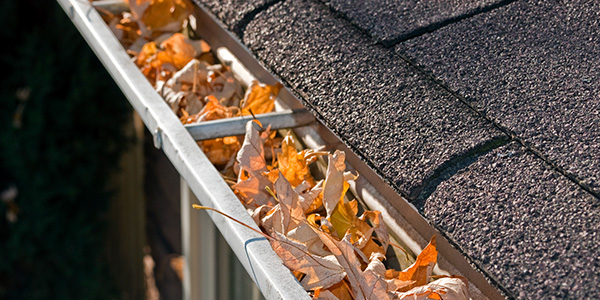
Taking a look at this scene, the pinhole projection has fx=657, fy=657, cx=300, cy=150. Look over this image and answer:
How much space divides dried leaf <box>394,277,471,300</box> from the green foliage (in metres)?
3.41

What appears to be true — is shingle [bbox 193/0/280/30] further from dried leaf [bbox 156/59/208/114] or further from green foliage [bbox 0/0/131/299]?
green foliage [bbox 0/0/131/299]

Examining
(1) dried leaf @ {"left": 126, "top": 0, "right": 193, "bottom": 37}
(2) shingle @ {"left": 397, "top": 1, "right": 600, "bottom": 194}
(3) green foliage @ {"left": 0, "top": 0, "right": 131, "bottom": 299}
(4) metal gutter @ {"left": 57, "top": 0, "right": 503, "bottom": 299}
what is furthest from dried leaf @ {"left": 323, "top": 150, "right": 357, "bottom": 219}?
(3) green foliage @ {"left": 0, "top": 0, "right": 131, "bottom": 299}

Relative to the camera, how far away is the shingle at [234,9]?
1732 mm

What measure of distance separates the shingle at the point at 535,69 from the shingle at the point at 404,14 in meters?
0.03

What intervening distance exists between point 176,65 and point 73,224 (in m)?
2.77

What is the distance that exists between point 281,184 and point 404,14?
1.69ft

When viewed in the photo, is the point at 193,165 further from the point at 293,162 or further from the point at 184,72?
the point at 184,72

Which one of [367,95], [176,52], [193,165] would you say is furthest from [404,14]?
[176,52]

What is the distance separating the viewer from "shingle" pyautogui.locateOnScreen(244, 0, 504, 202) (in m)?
1.20

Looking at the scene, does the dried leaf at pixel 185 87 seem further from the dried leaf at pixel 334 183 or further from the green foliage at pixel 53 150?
the green foliage at pixel 53 150

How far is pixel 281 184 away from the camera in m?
1.33

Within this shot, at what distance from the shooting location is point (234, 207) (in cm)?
A: 131

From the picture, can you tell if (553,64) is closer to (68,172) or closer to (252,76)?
(252,76)

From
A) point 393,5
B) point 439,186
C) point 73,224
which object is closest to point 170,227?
point 73,224
